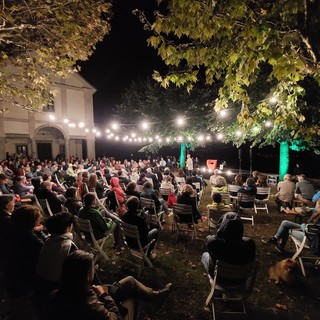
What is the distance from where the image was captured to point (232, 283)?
3217mm

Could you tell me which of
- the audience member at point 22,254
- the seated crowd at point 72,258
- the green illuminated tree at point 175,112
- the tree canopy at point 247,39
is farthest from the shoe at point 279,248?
the green illuminated tree at point 175,112

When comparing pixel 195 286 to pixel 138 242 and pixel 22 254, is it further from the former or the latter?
pixel 22 254

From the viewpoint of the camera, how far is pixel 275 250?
5.24 m

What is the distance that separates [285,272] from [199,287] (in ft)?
5.27

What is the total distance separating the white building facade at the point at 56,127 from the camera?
67.0ft

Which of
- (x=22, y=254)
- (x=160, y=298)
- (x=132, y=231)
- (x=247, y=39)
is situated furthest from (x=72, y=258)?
(x=247, y=39)

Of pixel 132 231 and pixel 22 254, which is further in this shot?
pixel 132 231

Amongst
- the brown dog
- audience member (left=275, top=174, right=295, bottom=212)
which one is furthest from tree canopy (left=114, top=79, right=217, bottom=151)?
the brown dog

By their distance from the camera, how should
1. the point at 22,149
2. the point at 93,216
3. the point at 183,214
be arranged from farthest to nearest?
the point at 22,149 → the point at 183,214 → the point at 93,216

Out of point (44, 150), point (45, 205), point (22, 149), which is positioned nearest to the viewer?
point (45, 205)

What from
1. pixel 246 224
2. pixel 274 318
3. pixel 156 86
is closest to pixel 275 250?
pixel 246 224

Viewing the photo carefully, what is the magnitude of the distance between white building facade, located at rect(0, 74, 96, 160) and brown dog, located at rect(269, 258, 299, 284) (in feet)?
61.9

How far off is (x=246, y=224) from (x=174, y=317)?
4391 millimetres

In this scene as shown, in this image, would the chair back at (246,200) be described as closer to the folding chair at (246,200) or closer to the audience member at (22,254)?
the folding chair at (246,200)
